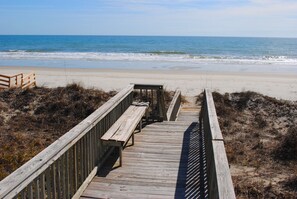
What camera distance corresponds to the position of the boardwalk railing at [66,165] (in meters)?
3.02

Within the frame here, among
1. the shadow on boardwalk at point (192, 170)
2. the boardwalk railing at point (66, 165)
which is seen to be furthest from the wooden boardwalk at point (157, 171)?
the boardwalk railing at point (66, 165)

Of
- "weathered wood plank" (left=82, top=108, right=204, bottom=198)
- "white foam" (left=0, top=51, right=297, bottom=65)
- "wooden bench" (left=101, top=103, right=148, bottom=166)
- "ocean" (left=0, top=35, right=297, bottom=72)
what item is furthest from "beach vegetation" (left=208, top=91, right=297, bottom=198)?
"white foam" (left=0, top=51, right=297, bottom=65)

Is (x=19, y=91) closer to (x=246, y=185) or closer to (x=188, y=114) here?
(x=188, y=114)

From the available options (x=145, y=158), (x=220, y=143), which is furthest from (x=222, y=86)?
(x=220, y=143)

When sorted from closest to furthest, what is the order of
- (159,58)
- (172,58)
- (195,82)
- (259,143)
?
(259,143), (195,82), (159,58), (172,58)

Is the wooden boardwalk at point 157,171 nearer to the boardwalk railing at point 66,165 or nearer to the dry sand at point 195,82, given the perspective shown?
the boardwalk railing at point 66,165

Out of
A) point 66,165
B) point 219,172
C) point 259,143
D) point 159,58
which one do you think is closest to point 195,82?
point 259,143

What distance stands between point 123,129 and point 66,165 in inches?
75.6

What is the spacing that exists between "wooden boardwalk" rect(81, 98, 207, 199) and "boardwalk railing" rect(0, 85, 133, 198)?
0.87 feet

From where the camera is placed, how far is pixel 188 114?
11930 millimetres

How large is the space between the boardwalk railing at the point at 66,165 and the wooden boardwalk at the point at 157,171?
0.27 m

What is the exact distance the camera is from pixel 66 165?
167 inches

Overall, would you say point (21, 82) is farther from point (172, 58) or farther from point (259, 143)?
point (172, 58)

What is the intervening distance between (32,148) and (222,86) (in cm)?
1557
